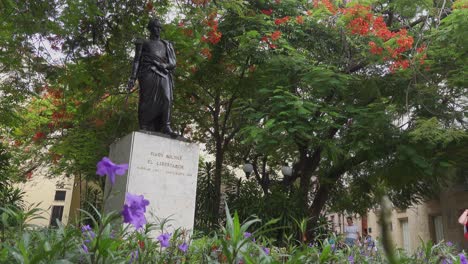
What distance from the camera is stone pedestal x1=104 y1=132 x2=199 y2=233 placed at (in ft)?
20.0

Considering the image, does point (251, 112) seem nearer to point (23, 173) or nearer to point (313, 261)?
point (313, 261)

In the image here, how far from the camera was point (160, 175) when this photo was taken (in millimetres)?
6320

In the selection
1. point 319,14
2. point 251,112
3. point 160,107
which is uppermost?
point 319,14

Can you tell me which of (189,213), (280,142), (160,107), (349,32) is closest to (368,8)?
(349,32)

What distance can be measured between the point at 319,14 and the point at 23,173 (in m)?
14.4

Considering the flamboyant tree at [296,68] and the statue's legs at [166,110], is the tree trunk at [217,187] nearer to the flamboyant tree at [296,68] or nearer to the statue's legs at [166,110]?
the flamboyant tree at [296,68]

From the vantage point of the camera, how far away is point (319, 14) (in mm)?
9922

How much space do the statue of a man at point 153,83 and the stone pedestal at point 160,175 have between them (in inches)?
19.2

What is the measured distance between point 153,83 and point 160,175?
1.65 m

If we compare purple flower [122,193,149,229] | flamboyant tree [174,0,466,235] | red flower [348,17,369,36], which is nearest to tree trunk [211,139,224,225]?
flamboyant tree [174,0,466,235]

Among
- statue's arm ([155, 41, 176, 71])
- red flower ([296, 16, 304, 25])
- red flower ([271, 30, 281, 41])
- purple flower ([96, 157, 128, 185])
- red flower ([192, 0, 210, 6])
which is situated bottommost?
purple flower ([96, 157, 128, 185])

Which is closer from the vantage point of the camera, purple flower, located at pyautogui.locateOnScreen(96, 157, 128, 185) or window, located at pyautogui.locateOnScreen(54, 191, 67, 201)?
purple flower, located at pyautogui.locateOnScreen(96, 157, 128, 185)

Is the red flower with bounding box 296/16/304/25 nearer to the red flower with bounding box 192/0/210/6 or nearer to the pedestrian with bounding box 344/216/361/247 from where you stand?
the red flower with bounding box 192/0/210/6

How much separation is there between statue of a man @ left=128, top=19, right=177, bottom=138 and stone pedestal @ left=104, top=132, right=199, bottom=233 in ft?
1.60
